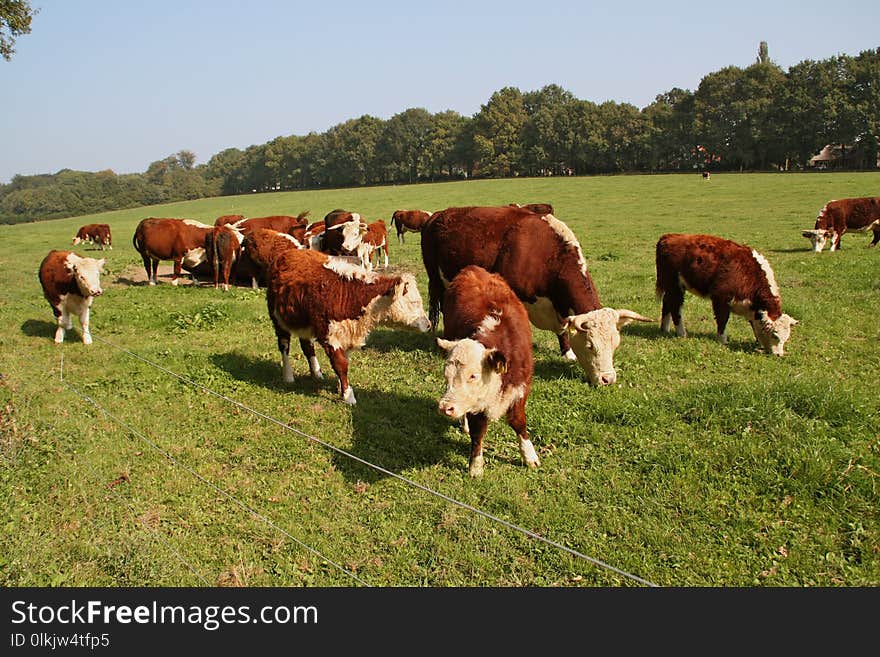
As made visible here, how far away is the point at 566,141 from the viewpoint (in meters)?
81.4

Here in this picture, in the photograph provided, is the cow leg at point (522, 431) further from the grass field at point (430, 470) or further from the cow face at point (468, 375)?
the cow face at point (468, 375)

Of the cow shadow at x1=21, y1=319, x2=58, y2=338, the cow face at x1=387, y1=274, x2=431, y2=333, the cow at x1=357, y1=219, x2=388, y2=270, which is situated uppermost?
the cow at x1=357, y1=219, x2=388, y2=270

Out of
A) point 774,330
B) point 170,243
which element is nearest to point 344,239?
point 170,243

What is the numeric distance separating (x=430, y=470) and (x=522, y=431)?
100 cm

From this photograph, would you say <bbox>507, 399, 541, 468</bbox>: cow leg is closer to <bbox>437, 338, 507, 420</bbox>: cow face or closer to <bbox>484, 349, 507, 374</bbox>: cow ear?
<bbox>437, 338, 507, 420</bbox>: cow face

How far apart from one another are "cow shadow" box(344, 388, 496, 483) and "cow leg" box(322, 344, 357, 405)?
15cm

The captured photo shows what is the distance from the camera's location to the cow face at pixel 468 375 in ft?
15.0

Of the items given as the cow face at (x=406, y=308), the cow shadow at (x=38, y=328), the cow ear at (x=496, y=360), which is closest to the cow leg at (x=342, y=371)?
the cow face at (x=406, y=308)

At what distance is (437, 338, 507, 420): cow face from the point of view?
15.0 feet

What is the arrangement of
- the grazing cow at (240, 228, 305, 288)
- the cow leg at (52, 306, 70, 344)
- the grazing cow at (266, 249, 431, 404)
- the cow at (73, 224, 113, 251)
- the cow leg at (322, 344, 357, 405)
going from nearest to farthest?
1. the cow leg at (322, 344, 357, 405)
2. the grazing cow at (266, 249, 431, 404)
3. the cow leg at (52, 306, 70, 344)
4. the grazing cow at (240, 228, 305, 288)
5. the cow at (73, 224, 113, 251)

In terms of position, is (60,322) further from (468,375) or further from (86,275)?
(468,375)

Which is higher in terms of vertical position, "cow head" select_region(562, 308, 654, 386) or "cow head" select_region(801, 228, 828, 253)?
"cow head" select_region(801, 228, 828, 253)

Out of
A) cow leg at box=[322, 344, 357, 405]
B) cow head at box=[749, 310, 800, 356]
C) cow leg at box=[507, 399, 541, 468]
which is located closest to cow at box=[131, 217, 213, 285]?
cow leg at box=[322, 344, 357, 405]

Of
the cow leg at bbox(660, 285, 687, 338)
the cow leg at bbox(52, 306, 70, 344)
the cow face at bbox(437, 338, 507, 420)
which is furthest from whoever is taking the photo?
the cow leg at bbox(52, 306, 70, 344)
